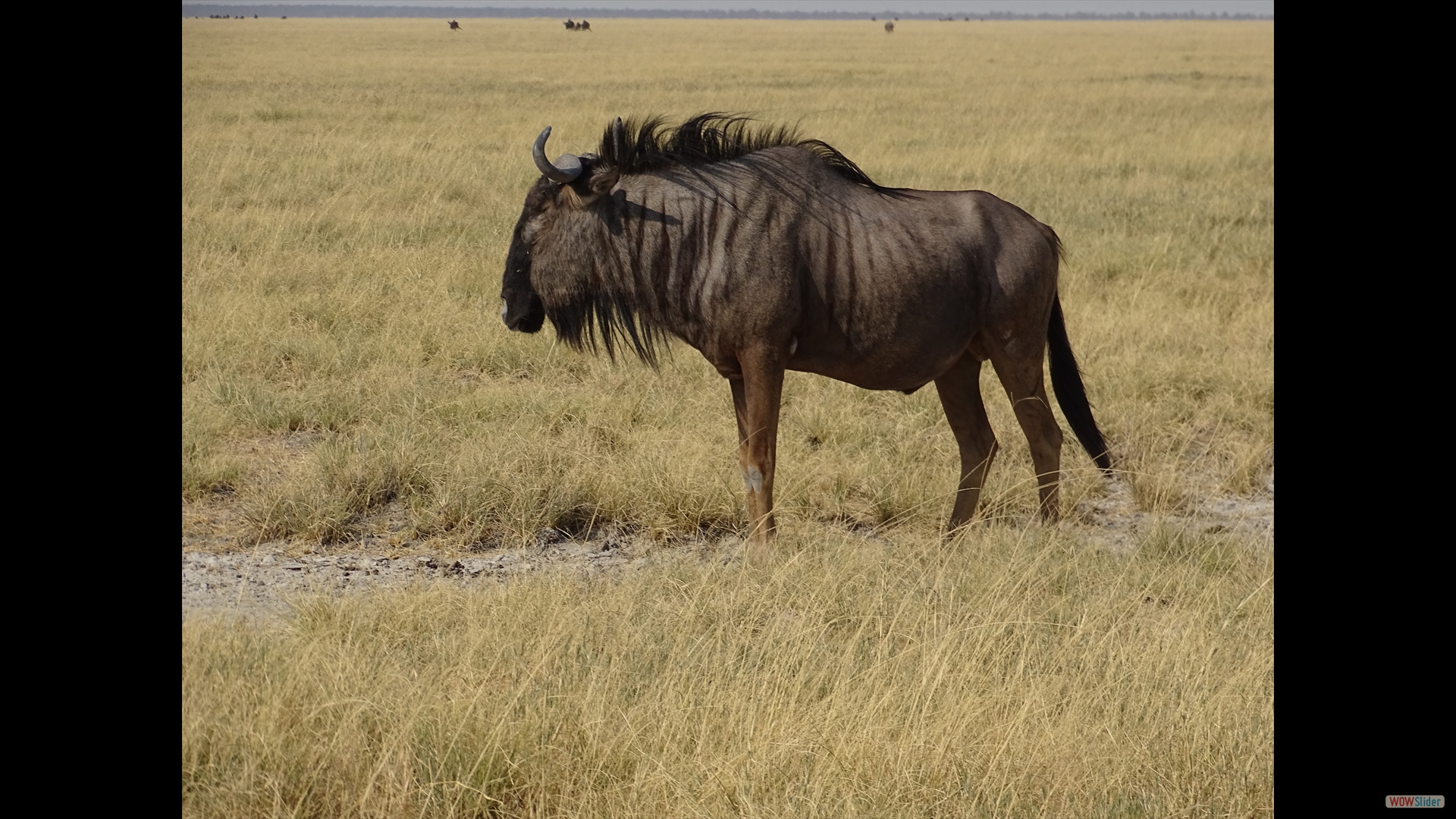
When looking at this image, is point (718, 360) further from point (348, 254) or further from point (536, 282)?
point (348, 254)

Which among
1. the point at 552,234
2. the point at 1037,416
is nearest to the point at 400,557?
the point at 552,234

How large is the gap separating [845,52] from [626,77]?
75.0 ft

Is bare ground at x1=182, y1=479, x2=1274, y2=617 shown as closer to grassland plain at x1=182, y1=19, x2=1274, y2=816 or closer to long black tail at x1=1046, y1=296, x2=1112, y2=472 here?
grassland plain at x1=182, y1=19, x2=1274, y2=816

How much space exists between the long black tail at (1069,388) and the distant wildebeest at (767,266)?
0.48 meters

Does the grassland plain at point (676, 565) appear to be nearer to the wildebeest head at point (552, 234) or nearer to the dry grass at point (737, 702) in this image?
the dry grass at point (737, 702)

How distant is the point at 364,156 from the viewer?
45.4 feet

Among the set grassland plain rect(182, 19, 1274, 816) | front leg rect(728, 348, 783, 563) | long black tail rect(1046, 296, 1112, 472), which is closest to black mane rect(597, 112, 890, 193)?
front leg rect(728, 348, 783, 563)

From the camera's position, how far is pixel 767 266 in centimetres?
455

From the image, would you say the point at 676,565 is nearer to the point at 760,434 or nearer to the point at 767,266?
the point at 760,434

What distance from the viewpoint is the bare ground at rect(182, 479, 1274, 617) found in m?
4.27

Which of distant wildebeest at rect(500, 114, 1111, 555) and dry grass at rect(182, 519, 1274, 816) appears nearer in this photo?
dry grass at rect(182, 519, 1274, 816)

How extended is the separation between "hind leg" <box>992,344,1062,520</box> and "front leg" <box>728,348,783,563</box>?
0.98 meters

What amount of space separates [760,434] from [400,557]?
4.80 feet
